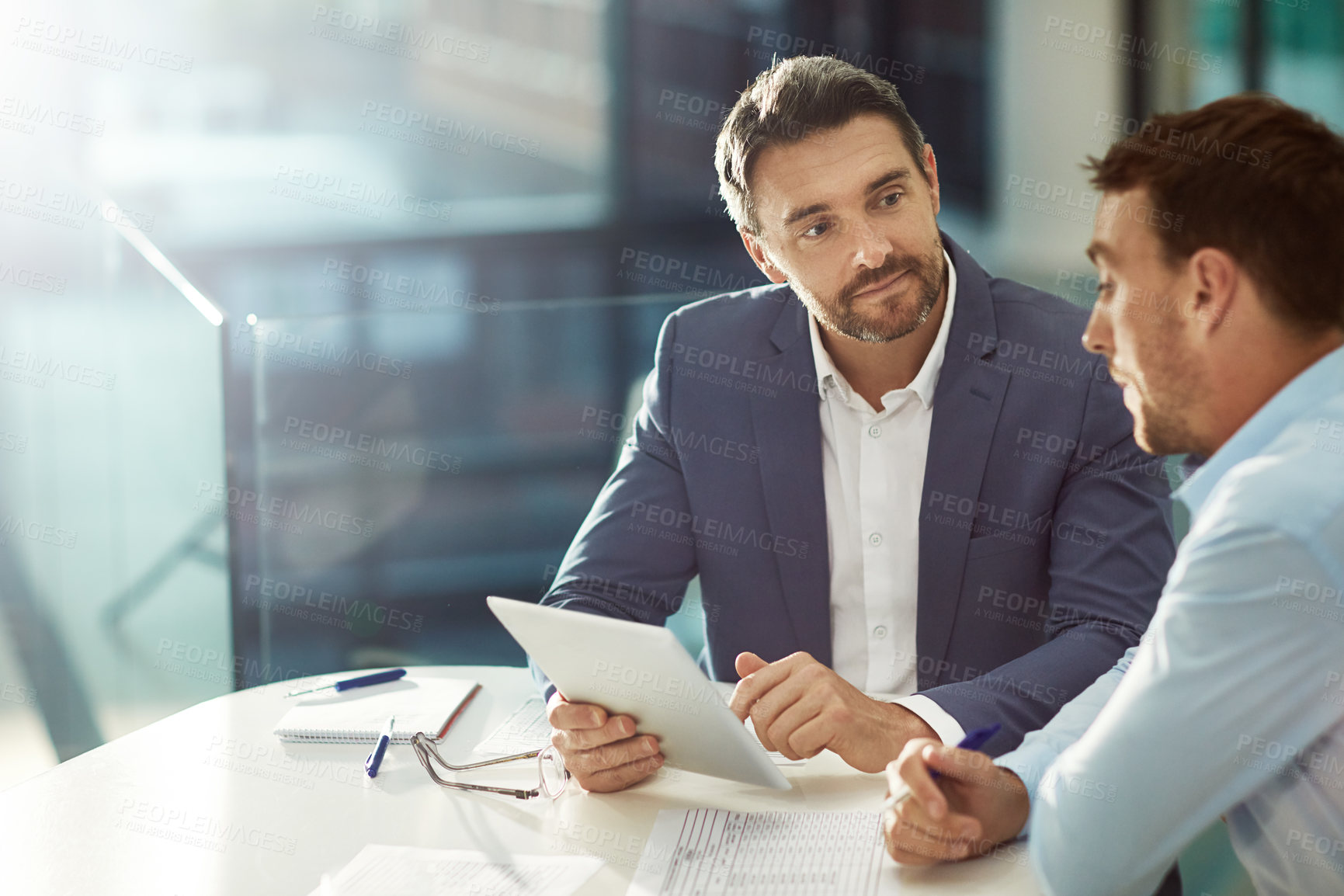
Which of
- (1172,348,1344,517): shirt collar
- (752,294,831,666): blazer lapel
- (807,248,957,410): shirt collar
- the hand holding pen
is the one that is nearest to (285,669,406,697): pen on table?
(752,294,831,666): blazer lapel

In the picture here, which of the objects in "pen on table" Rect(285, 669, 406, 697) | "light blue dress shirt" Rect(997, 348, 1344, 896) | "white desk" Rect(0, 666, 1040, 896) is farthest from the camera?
"pen on table" Rect(285, 669, 406, 697)

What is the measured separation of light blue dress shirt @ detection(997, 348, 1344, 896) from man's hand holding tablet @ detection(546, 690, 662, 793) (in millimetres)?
441

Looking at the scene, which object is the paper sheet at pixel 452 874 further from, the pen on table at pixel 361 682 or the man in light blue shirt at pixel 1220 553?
the pen on table at pixel 361 682

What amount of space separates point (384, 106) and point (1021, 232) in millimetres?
1763

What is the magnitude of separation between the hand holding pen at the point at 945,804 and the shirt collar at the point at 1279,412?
0.30 meters

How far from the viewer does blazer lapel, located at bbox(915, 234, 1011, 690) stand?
1.54 metres

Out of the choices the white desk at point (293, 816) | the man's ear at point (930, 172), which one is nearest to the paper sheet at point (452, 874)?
the white desk at point (293, 816)

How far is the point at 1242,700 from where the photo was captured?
30.0 inches

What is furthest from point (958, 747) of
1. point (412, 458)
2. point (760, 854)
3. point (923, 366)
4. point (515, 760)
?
point (412, 458)

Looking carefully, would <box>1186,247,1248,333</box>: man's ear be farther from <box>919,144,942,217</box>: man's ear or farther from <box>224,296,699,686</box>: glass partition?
<box>224,296,699,686</box>: glass partition

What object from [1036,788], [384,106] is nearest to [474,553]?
[384,106]

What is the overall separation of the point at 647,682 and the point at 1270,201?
712 millimetres

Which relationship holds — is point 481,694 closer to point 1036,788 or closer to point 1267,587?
point 1036,788

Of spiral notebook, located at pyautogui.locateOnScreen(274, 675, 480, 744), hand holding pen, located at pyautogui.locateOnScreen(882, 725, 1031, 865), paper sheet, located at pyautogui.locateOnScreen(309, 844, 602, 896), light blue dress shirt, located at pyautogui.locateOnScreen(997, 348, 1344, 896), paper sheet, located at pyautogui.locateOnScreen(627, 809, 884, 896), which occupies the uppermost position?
light blue dress shirt, located at pyautogui.locateOnScreen(997, 348, 1344, 896)
